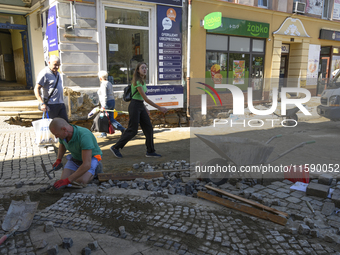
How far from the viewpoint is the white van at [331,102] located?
910 cm

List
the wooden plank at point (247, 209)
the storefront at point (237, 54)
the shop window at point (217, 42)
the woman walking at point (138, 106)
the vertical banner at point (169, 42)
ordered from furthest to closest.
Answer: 1. the storefront at point (237, 54)
2. the shop window at point (217, 42)
3. the vertical banner at point (169, 42)
4. the woman walking at point (138, 106)
5. the wooden plank at point (247, 209)

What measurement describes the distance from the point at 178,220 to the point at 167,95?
24.1ft

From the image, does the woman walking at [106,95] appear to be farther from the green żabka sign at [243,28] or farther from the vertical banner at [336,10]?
the vertical banner at [336,10]

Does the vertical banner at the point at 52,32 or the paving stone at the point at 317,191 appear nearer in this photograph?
the paving stone at the point at 317,191

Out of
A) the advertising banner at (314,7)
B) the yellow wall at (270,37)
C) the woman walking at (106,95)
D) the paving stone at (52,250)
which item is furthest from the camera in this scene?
the advertising banner at (314,7)

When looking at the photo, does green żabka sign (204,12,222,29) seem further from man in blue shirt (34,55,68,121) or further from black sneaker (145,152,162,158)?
→ man in blue shirt (34,55,68,121)

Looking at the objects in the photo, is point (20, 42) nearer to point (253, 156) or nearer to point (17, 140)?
point (17, 140)

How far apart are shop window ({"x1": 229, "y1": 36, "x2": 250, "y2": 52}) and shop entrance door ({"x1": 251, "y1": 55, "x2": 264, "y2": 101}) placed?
2.36ft

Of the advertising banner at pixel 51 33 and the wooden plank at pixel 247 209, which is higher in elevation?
the advertising banner at pixel 51 33

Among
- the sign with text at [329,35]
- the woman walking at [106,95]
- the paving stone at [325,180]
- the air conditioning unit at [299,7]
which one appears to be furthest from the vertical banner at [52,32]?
the sign with text at [329,35]

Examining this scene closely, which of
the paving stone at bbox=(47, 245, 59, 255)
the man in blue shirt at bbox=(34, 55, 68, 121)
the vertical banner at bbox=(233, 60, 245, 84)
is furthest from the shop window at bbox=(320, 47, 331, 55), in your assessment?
the paving stone at bbox=(47, 245, 59, 255)

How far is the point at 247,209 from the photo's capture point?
350 cm

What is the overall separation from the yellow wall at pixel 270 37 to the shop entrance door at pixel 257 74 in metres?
0.25

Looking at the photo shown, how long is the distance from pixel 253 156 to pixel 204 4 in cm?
818
